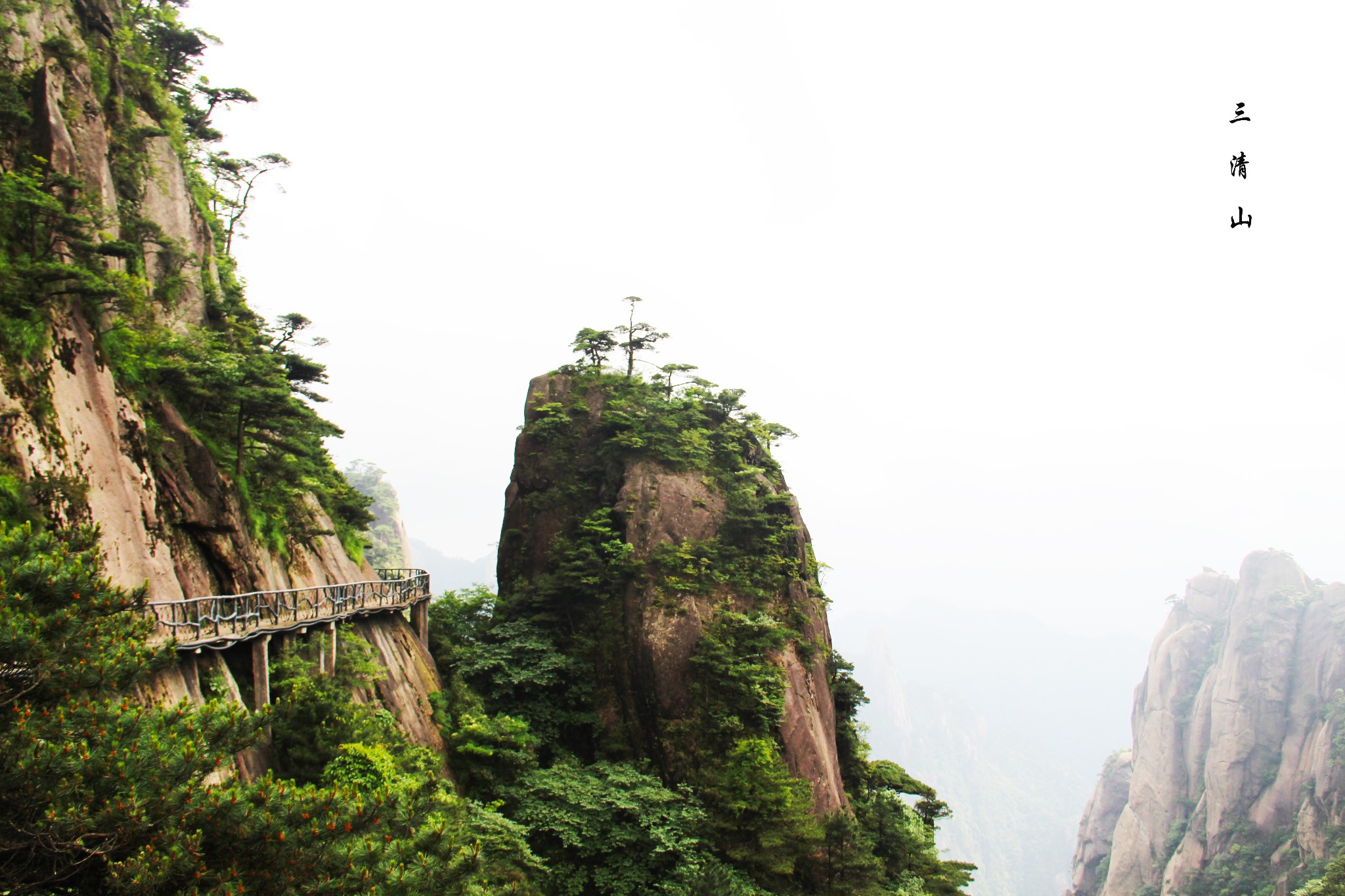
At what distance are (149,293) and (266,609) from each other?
24.6 ft

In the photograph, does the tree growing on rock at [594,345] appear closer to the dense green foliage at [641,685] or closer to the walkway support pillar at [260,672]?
the dense green foliage at [641,685]

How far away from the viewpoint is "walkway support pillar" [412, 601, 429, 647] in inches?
766

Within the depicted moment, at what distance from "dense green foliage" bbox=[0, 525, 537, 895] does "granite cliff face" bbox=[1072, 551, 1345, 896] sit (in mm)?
55479

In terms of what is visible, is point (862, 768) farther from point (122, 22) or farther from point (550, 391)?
point (122, 22)

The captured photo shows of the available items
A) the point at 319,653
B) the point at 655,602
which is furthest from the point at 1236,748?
the point at 319,653

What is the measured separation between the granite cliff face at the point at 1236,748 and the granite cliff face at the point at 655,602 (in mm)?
41132

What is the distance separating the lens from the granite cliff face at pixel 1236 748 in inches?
1789

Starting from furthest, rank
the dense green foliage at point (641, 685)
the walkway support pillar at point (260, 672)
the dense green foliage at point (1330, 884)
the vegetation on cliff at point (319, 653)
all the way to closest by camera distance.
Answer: the dense green foliage at point (1330, 884)
the dense green foliage at point (641, 685)
the walkway support pillar at point (260, 672)
the vegetation on cliff at point (319, 653)

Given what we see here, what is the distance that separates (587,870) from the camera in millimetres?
14656

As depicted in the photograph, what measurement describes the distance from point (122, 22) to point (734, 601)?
78.0 ft

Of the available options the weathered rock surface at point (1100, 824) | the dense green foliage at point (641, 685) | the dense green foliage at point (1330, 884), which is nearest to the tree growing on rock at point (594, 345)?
the dense green foliage at point (641, 685)

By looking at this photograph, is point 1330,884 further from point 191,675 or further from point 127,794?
point 127,794

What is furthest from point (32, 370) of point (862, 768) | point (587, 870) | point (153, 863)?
point (862, 768)

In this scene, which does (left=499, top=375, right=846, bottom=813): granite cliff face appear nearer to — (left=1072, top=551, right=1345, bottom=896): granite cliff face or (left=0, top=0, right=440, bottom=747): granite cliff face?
(left=0, top=0, right=440, bottom=747): granite cliff face
